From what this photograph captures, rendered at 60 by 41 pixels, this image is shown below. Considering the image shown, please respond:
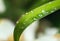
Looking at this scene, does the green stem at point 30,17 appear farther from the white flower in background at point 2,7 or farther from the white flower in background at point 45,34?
the white flower in background at point 2,7

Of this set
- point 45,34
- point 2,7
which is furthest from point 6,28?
point 45,34

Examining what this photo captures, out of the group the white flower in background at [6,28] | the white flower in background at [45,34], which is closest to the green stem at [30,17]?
the white flower in background at [45,34]

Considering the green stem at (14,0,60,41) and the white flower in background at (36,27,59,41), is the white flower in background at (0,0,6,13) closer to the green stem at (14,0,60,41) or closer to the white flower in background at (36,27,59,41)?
the white flower in background at (36,27,59,41)

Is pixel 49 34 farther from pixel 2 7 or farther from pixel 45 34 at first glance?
pixel 2 7

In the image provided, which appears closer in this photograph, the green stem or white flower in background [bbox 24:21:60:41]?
the green stem

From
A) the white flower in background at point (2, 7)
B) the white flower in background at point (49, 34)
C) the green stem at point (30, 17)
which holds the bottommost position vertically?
the green stem at point (30, 17)

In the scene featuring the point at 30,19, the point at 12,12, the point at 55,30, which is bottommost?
the point at 30,19

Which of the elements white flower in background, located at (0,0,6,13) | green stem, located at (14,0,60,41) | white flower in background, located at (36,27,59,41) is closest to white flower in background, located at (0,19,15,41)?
white flower in background, located at (0,0,6,13)

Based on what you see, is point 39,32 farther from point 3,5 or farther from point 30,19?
point 30,19

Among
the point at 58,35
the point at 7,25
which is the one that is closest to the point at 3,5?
the point at 7,25
